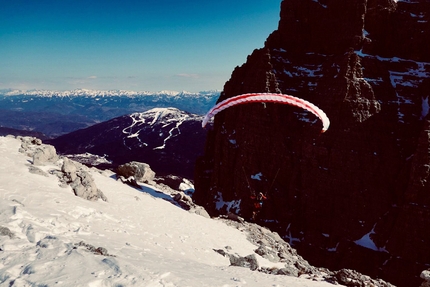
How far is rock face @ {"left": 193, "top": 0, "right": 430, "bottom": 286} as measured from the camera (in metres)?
52.2

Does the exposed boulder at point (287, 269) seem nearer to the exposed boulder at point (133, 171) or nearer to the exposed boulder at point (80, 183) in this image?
the exposed boulder at point (80, 183)

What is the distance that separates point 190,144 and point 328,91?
145 metres

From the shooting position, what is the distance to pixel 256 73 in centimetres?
6550

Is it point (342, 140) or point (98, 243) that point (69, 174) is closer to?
point (98, 243)

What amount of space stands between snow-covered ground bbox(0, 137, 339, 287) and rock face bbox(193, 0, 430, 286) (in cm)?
3906

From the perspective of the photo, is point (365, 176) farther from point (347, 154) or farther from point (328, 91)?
point (328, 91)

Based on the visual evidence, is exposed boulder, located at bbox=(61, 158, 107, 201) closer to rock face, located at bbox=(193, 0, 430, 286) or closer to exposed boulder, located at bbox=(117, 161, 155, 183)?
exposed boulder, located at bbox=(117, 161, 155, 183)

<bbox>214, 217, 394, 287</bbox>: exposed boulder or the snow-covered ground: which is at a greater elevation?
the snow-covered ground

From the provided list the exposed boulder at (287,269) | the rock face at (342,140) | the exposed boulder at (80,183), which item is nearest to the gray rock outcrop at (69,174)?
the exposed boulder at (80,183)

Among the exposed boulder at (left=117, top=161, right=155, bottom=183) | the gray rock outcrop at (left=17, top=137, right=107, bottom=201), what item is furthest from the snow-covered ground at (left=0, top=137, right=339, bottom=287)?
the exposed boulder at (left=117, top=161, right=155, bottom=183)

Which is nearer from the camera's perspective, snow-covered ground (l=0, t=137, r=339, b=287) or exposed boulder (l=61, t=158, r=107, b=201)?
snow-covered ground (l=0, t=137, r=339, b=287)

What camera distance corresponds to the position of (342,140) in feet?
189

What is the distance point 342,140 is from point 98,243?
55.8 metres

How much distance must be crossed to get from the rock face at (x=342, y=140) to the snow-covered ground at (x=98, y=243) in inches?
1538
